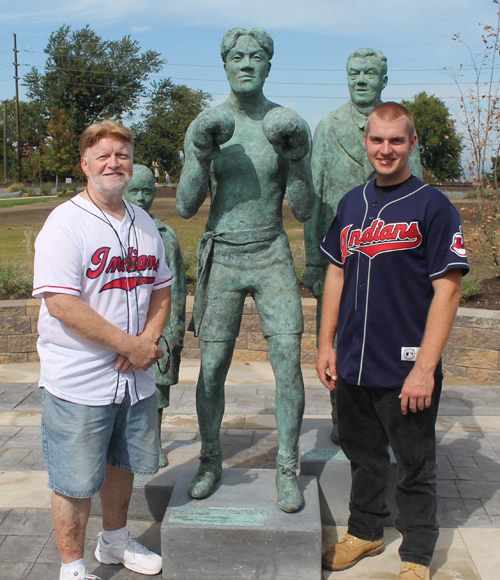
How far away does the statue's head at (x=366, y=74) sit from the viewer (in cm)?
328

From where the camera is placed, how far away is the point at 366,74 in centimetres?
329

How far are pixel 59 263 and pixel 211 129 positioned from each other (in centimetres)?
87

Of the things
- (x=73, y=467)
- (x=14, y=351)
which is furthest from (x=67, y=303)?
(x=14, y=351)

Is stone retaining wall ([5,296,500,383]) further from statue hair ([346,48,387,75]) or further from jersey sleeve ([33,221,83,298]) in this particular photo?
jersey sleeve ([33,221,83,298])

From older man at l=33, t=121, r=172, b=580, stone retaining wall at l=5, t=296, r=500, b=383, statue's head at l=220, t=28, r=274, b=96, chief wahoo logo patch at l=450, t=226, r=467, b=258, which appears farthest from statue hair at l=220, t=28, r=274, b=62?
stone retaining wall at l=5, t=296, r=500, b=383

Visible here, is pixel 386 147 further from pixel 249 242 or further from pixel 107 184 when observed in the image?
pixel 107 184

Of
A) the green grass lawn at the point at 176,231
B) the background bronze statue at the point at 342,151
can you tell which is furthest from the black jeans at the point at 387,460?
the green grass lawn at the point at 176,231

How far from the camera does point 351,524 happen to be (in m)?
2.85

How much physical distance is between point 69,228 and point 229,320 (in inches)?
36.6

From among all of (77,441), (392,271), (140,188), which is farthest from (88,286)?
(392,271)

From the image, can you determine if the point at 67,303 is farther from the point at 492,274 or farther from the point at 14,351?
the point at 492,274

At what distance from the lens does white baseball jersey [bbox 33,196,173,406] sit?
2.28m

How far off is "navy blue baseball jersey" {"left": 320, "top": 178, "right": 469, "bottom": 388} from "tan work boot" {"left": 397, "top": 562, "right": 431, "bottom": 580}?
814 millimetres

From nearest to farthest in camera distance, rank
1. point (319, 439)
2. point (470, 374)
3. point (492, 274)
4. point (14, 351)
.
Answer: point (319, 439)
point (470, 374)
point (14, 351)
point (492, 274)
